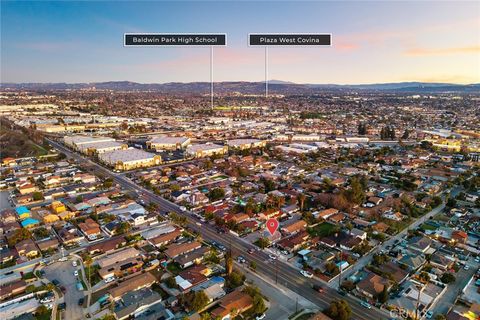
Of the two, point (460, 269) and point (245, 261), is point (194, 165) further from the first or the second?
point (460, 269)

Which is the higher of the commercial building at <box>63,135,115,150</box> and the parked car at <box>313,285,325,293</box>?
the commercial building at <box>63,135,115,150</box>

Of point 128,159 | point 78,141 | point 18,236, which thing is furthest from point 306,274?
point 78,141

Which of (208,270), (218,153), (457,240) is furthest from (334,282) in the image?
(218,153)

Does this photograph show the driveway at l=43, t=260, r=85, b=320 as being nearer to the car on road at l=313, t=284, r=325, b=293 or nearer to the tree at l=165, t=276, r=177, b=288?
the tree at l=165, t=276, r=177, b=288

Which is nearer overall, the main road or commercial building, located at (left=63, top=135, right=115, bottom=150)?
the main road

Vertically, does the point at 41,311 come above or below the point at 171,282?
below

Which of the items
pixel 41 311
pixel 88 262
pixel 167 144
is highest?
pixel 167 144

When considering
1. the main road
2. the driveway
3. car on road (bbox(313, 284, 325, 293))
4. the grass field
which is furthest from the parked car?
the grass field

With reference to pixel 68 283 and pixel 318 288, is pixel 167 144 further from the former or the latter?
pixel 318 288
